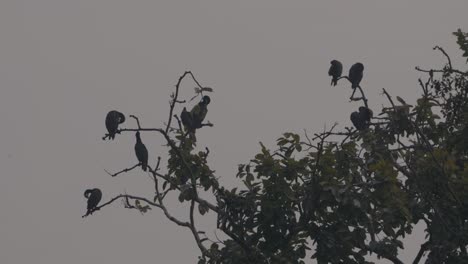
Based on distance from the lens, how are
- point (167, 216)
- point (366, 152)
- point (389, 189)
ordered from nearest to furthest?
point (389, 189)
point (167, 216)
point (366, 152)

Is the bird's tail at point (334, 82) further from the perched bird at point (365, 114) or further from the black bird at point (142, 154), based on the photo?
the black bird at point (142, 154)

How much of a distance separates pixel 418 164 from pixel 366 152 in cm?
98

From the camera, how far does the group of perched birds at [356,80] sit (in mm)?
10805

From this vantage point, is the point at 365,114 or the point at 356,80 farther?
the point at 356,80

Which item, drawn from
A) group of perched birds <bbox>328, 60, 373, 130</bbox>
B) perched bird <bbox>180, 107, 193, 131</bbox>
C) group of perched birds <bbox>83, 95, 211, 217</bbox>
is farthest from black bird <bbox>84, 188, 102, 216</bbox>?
group of perched birds <bbox>328, 60, 373, 130</bbox>

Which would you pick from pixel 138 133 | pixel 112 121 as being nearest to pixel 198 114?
pixel 138 133

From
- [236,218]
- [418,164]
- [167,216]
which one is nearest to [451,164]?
[418,164]

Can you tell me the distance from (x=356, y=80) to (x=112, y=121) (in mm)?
3801

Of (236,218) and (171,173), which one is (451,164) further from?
(171,173)

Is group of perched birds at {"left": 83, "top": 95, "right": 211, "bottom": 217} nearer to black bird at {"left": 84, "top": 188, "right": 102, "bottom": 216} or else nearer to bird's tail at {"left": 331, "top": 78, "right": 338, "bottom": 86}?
black bird at {"left": 84, "top": 188, "right": 102, "bottom": 216}

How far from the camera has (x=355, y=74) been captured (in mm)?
11555

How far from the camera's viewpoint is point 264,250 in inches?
360

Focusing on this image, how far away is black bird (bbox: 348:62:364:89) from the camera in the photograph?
1145 centimetres

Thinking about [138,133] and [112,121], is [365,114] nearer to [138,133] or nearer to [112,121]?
[138,133]
